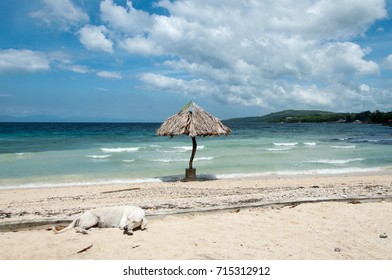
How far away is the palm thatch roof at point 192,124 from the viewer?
11289 mm

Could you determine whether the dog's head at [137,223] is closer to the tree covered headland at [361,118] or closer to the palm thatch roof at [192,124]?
the palm thatch roof at [192,124]

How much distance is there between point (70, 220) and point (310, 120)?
4871 inches

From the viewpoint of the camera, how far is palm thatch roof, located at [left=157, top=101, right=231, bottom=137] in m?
11.3

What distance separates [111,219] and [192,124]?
6.68 m

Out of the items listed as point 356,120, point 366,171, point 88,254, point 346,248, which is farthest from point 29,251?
point 356,120

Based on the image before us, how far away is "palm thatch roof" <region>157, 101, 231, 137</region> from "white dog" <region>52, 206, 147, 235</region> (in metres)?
6.33

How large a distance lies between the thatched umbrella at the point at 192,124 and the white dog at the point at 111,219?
6336 mm

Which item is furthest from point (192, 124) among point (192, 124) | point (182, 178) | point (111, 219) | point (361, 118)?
point (361, 118)

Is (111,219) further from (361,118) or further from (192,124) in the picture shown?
(361,118)

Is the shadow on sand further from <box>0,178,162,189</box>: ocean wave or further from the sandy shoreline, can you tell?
the sandy shoreline

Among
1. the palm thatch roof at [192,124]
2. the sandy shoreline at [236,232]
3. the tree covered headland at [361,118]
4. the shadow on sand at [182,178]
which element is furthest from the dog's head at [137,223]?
the tree covered headland at [361,118]

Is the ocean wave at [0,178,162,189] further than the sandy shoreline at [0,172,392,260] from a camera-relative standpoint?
Yes

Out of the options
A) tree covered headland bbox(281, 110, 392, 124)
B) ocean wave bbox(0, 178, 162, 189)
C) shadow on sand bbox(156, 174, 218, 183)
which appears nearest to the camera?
ocean wave bbox(0, 178, 162, 189)

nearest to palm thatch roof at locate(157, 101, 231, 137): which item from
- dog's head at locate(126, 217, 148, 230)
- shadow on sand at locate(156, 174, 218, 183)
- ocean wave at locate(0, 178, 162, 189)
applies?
shadow on sand at locate(156, 174, 218, 183)
